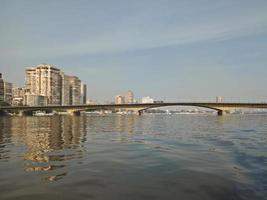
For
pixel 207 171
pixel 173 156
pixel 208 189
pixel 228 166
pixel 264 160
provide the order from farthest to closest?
1. pixel 173 156
2. pixel 264 160
3. pixel 228 166
4. pixel 207 171
5. pixel 208 189

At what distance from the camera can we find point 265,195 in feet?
38.7

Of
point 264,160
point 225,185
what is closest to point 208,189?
point 225,185

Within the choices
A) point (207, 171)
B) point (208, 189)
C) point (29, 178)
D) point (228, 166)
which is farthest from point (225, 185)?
point (29, 178)

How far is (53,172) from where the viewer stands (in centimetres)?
1605

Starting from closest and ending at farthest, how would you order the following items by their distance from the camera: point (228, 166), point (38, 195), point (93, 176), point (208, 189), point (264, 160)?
point (38, 195) < point (208, 189) < point (93, 176) < point (228, 166) < point (264, 160)

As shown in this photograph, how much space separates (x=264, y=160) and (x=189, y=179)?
8092mm

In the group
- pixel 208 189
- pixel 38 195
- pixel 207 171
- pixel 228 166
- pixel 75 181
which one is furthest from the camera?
pixel 228 166

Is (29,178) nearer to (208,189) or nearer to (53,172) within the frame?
(53,172)

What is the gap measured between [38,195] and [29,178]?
3108mm

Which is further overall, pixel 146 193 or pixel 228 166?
pixel 228 166

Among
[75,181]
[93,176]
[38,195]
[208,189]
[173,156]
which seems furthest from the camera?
[173,156]

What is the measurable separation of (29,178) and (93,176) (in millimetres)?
2892

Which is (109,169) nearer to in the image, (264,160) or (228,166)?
(228,166)

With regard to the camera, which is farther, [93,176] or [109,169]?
[109,169]
